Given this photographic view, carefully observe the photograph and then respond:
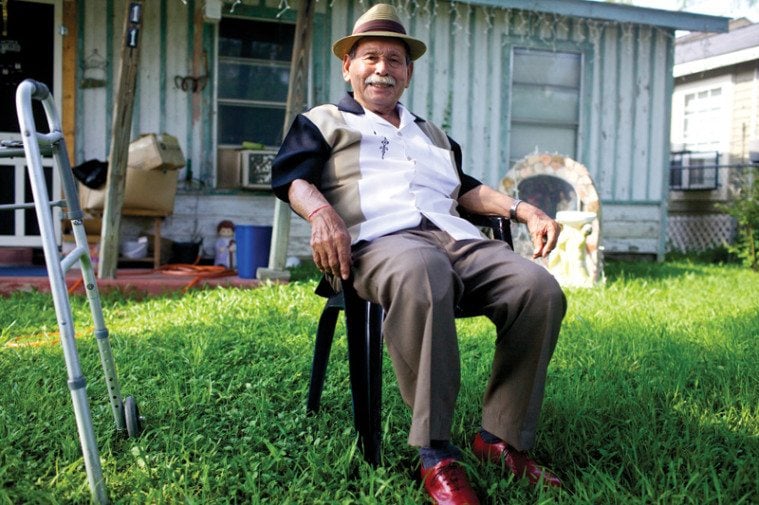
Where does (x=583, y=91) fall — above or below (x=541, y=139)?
above

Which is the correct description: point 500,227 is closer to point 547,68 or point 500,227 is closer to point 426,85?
point 426,85

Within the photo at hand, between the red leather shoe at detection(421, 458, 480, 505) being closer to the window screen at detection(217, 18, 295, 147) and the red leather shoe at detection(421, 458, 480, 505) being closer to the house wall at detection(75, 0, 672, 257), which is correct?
the house wall at detection(75, 0, 672, 257)

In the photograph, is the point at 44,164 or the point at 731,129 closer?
the point at 44,164

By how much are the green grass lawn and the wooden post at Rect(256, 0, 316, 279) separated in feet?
4.48

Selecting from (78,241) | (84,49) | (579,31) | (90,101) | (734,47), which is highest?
(734,47)

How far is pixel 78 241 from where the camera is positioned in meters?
2.28

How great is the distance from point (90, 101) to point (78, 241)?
495 centimetres

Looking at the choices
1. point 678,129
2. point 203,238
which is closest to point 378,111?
point 203,238

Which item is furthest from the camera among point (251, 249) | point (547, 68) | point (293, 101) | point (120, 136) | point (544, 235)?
point (547, 68)

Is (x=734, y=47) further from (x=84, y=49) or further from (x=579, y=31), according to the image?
(x=84, y=49)

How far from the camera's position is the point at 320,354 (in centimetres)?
263

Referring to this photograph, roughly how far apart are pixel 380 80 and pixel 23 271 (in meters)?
4.74

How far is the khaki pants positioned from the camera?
1940 millimetres

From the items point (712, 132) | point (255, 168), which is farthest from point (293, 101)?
point (712, 132)
